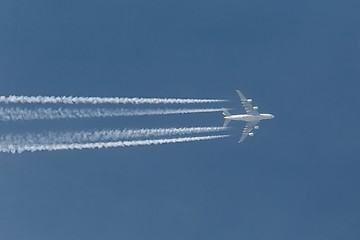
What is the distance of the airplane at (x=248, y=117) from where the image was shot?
163625 mm

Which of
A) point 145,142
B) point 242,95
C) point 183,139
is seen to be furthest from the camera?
point 242,95

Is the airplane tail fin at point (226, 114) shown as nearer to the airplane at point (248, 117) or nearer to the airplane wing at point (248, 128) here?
the airplane at point (248, 117)

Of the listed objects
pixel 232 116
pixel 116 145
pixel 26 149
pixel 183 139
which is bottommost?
pixel 26 149

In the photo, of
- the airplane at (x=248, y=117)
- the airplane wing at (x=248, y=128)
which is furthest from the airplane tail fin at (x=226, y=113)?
the airplane wing at (x=248, y=128)

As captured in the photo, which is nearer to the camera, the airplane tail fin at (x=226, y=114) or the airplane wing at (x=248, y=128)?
the airplane tail fin at (x=226, y=114)

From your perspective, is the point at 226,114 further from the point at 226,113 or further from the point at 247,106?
the point at 247,106

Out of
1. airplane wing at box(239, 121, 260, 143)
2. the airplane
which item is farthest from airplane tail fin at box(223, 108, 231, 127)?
airplane wing at box(239, 121, 260, 143)

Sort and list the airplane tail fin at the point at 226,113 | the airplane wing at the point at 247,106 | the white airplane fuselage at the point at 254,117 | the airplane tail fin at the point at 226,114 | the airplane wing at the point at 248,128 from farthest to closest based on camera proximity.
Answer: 1. the airplane wing at the point at 248,128
2. the white airplane fuselage at the point at 254,117
3. the airplane wing at the point at 247,106
4. the airplane tail fin at the point at 226,113
5. the airplane tail fin at the point at 226,114

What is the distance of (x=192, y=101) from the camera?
492ft

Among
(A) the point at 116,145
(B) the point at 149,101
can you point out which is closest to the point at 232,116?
(B) the point at 149,101

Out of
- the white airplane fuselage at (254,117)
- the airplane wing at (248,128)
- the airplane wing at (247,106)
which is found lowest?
the airplane wing at (248,128)

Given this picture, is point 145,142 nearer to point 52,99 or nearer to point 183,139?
point 183,139

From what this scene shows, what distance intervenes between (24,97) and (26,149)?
514 inches

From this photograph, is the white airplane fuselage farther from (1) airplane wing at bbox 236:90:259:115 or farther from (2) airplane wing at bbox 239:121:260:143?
(2) airplane wing at bbox 239:121:260:143
